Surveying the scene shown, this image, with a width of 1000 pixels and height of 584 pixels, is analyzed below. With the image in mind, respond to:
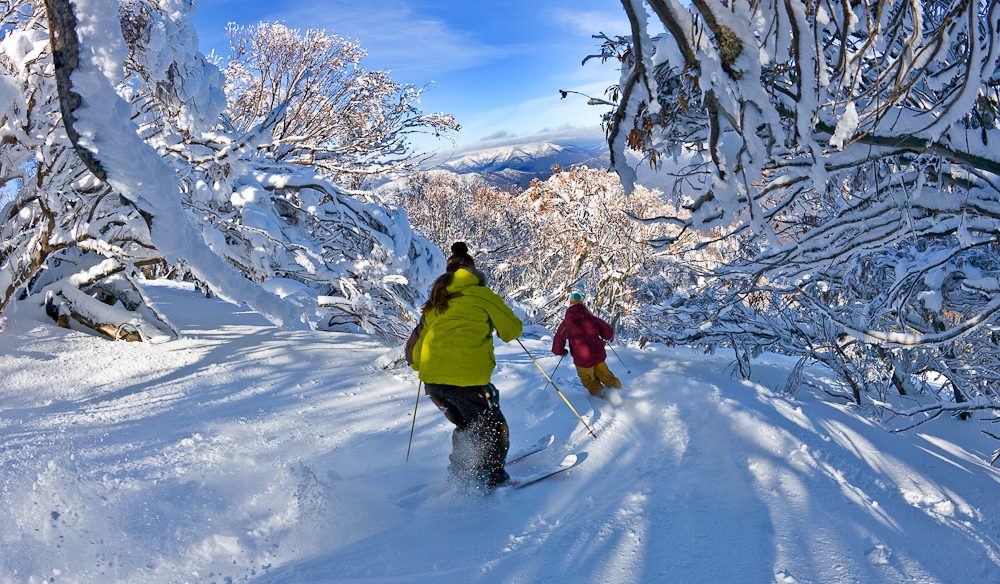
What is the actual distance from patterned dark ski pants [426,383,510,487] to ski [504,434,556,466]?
575 millimetres

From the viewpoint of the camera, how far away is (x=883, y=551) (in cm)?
302

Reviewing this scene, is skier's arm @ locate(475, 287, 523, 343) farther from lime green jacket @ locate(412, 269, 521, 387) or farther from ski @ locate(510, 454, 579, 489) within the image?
ski @ locate(510, 454, 579, 489)

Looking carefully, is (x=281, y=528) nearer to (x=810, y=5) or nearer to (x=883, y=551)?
(x=883, y=551)

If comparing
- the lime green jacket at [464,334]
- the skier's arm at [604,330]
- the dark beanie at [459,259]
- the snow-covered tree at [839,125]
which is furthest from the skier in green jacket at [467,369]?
the skier's arm at [604,330]

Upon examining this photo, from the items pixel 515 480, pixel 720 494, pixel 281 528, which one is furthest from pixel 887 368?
Answer: pixel 281 528

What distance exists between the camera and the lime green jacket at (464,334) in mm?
3938

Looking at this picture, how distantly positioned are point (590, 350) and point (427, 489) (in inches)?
129

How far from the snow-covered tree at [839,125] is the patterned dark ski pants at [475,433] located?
183 centimetres

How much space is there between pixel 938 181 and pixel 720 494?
2492mm

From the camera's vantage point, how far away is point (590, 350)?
6.71 meters

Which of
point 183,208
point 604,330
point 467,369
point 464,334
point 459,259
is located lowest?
point 604,330

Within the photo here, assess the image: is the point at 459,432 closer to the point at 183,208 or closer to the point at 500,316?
the point at 500,316

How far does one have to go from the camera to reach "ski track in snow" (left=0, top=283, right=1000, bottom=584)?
2.84 metres

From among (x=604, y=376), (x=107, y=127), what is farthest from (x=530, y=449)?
(x=107, y=127)
